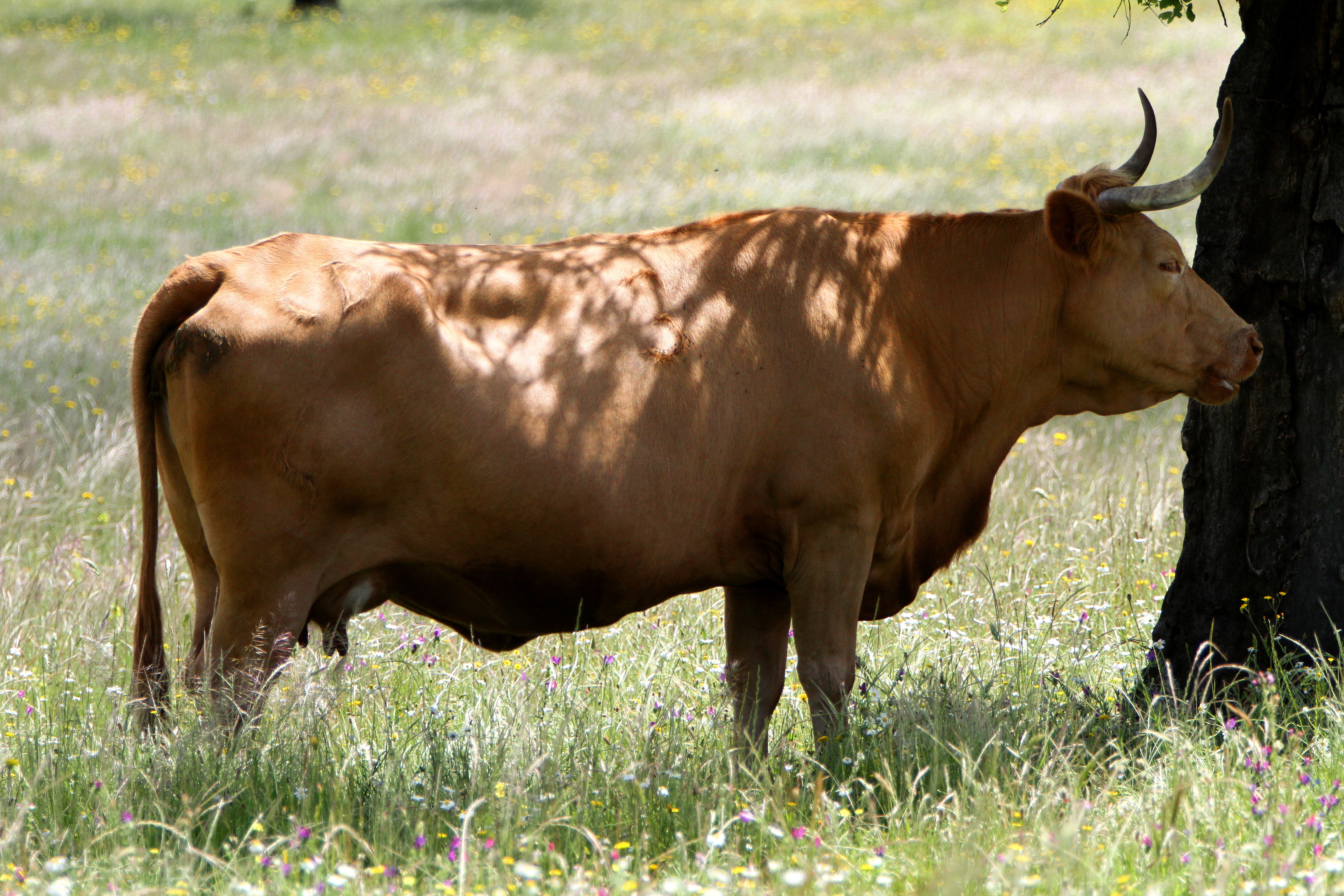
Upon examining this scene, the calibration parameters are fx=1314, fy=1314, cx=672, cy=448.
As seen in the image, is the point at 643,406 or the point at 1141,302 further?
the point at 1141,302

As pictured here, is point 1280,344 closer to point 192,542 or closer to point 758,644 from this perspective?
point 758,644

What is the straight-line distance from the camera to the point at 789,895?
10.1 feet

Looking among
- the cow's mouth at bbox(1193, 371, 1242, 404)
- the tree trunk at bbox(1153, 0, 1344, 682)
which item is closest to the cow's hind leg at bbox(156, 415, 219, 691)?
the cow's mouth at bbox(1193, 371, 1242, 404)

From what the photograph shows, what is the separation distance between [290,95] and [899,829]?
2042 centimetres

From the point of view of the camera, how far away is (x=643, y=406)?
12.7 ft

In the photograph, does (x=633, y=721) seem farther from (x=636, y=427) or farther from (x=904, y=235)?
(x=904, y=235)

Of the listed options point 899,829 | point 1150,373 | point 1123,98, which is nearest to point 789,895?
point 899,829

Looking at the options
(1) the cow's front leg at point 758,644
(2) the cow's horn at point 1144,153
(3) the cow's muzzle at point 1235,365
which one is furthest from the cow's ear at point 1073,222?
(1) the cow's front leg at point 758,644

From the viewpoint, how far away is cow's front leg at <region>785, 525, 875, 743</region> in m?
4.04

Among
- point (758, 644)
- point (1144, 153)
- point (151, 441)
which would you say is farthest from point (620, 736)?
point (1144, 153)

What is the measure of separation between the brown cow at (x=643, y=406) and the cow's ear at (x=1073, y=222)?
0.01m

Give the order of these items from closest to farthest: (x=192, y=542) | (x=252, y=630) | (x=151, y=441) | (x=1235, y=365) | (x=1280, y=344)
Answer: (x=252, y=630) < (x=151, y=441) < (x=192, y=542) < (x=1235, y=365) < (x=1280, y=344)

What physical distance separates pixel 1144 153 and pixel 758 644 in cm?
208

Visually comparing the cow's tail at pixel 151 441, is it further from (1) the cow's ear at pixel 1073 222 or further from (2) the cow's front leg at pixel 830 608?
(1) the cow's ear at pixel 1073 222
